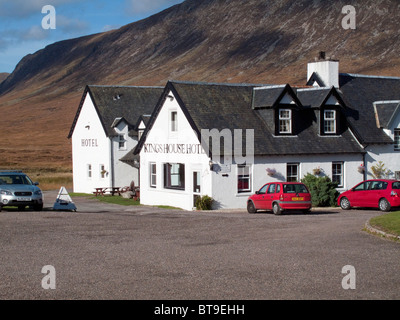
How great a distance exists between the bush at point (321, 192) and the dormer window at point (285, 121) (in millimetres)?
3142

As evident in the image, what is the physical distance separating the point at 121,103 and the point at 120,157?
15.2 ft

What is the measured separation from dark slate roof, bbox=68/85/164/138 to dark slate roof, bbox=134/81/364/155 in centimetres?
1285

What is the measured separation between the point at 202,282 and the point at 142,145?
28287 mm

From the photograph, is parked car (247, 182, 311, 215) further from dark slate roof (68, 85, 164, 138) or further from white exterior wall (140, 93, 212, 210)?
dark slate roof (68, 85, 164, 138)

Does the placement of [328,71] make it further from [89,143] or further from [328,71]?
[89,143]

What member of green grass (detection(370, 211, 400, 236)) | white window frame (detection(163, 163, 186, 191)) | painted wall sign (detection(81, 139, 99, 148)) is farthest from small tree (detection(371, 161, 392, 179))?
painted wall sign (detection(81, 139, 99, 148))

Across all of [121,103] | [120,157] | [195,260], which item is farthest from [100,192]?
[195,260]

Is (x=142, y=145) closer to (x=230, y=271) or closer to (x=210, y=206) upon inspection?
(x=210, y=206)

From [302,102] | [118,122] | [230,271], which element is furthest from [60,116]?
[230,271]

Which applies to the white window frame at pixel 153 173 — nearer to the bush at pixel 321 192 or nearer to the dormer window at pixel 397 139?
the bush at pixel 321 192

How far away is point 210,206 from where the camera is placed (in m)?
33.5

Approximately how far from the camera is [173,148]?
3656cm
